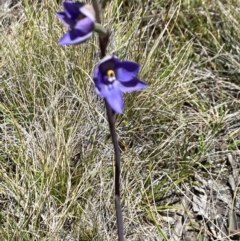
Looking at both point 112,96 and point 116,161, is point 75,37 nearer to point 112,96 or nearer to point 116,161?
point 112,96

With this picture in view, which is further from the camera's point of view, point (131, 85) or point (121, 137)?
point (121, 137)

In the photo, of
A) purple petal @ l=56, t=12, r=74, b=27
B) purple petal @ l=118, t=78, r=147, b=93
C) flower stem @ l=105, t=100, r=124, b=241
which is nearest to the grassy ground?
flower stem @ l=105, t=100, r=124, b=241

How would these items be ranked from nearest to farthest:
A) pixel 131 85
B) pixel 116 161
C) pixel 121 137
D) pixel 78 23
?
pixel 78 23 < pixel 131 85 < pixel 116 161 < pixel 121 137

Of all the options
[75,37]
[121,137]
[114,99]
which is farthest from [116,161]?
[121,137]

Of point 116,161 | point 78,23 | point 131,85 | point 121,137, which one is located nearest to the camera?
point 78,23

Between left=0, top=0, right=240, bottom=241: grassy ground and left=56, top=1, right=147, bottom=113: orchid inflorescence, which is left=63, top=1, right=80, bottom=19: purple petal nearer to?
left=56, top=1, right=147, bottom=113: orchid inflorescence

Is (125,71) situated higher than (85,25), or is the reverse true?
(85,25)

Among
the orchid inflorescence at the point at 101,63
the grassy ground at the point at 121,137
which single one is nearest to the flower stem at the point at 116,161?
the orchid inflorescence at the point at 101,63
